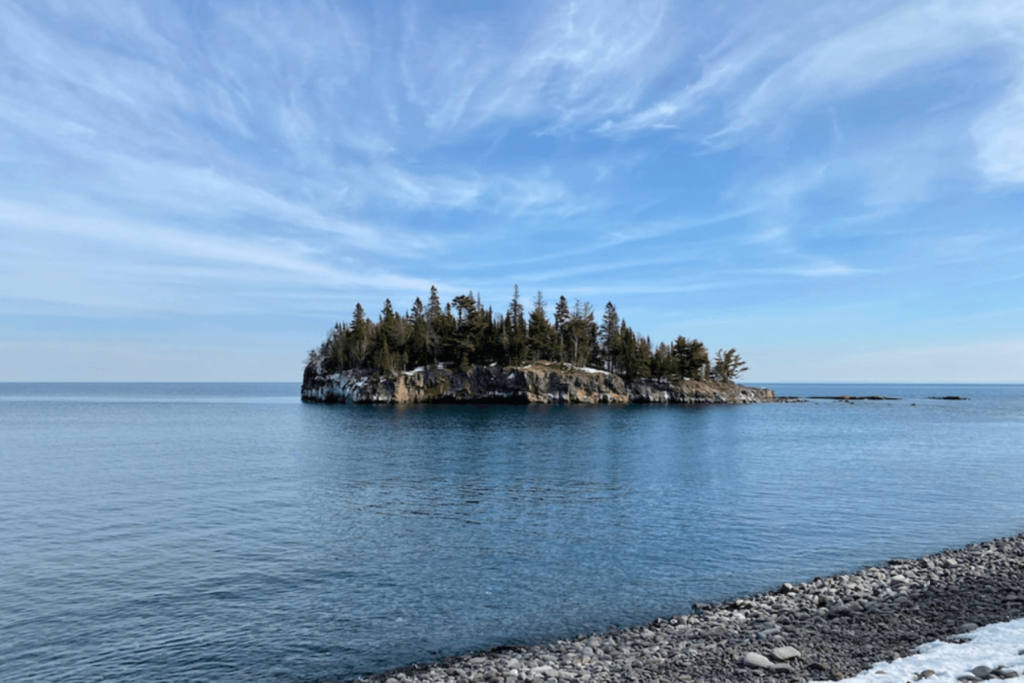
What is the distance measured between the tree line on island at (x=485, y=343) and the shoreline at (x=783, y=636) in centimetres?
15625

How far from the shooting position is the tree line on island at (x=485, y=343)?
181125 millimetres

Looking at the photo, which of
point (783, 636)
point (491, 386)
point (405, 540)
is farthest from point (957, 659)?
point (491, 386)

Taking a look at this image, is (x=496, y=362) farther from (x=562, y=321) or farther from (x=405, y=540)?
(x=405, y=540)

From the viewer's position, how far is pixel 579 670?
15.8 metres

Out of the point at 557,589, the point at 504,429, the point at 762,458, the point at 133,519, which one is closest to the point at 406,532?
the point at 557,589

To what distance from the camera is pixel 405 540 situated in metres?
31.9

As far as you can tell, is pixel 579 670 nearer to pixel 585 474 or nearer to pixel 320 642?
pixel 320 642

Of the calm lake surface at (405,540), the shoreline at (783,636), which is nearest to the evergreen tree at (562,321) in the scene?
the calm lake surface at (405,540)

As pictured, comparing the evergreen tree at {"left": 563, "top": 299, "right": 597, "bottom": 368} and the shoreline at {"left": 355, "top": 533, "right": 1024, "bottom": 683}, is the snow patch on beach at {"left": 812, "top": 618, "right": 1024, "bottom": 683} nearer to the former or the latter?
the shoreline at {"left": 355, "top": 533, "right": 1024, "bottom": 683}

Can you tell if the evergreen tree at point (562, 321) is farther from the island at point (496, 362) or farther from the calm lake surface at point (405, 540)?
the calm lake surface at point (405, 540)

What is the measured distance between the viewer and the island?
175125mm

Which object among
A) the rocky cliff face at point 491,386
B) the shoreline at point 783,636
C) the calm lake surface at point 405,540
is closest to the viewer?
the shoreline at point 783,636

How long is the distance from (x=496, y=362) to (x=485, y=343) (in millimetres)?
6767

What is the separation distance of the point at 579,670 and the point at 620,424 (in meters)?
95.2
